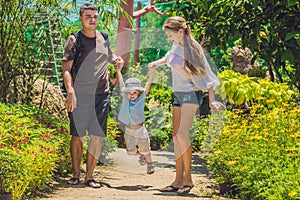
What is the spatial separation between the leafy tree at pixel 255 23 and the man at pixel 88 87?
5.87 feet

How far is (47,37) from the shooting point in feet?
24.8

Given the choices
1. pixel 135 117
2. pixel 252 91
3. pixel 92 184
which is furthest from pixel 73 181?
pixel 252 91

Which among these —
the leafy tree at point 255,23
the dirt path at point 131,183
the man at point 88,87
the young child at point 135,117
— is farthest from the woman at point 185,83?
the leafy tree at point 255,23

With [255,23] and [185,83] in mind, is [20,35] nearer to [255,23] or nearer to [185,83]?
[185,83]

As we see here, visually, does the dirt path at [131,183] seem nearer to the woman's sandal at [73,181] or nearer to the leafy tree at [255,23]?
the woman's sandal at [73,181]

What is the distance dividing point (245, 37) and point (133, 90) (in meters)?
1.73

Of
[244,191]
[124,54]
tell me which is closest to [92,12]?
[244,191]

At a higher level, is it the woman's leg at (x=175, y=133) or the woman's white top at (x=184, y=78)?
the woman's white top at (x=184, y=78)

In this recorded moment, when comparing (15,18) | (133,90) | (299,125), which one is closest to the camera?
(299,125)

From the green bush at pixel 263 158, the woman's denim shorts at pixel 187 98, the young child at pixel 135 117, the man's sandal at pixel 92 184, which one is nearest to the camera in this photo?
the green bush at pixel 263 158

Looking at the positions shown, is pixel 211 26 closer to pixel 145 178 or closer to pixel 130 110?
pixel 130 110

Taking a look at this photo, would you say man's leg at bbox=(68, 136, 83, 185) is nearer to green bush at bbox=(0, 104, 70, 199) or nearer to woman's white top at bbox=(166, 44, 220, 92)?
green bush at bbox=(0, 104, 70, 199)

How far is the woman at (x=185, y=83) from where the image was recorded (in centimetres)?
531

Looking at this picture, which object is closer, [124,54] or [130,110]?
[130,110]
